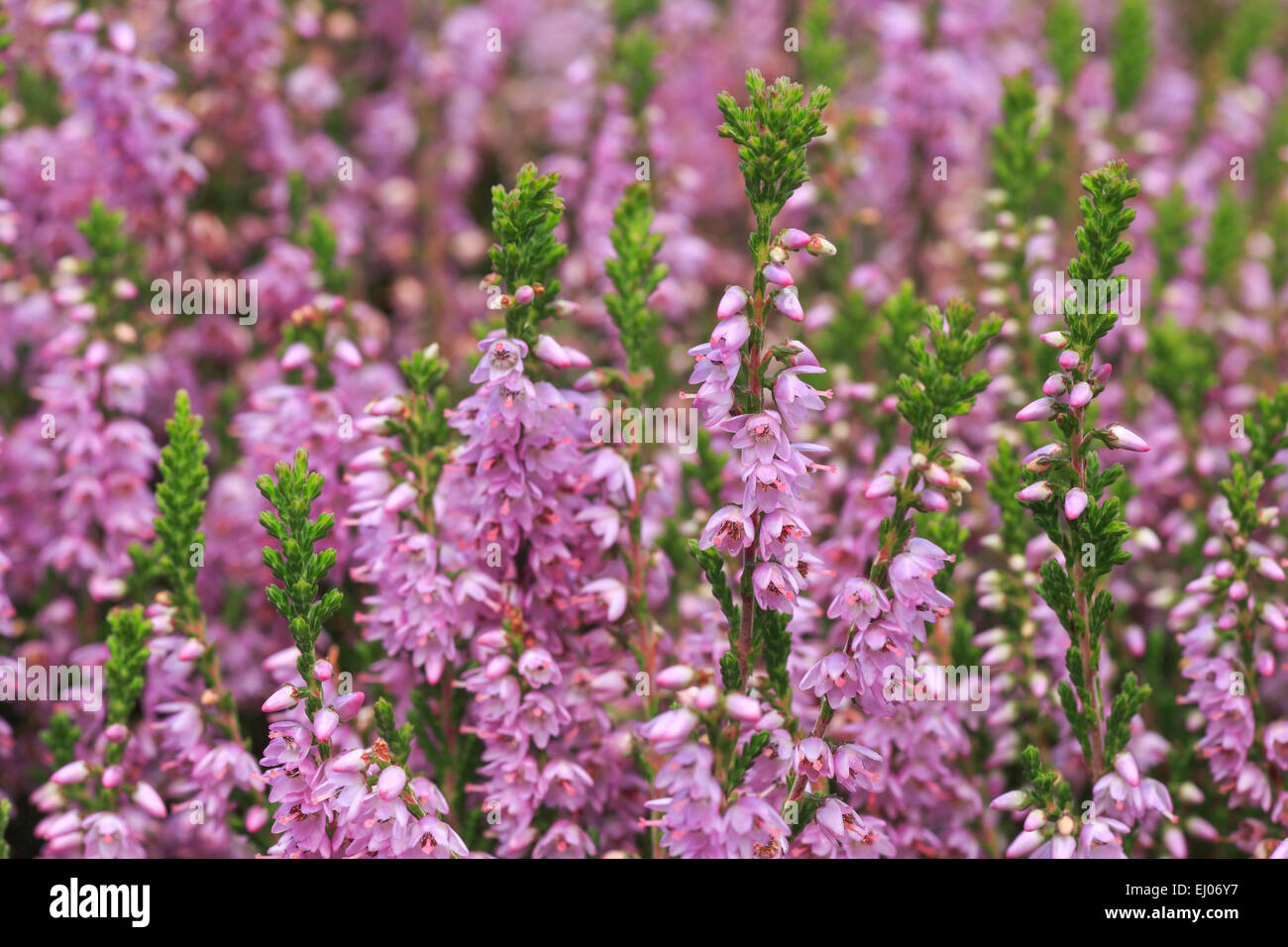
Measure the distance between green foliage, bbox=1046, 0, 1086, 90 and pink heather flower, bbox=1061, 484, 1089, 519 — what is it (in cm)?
255

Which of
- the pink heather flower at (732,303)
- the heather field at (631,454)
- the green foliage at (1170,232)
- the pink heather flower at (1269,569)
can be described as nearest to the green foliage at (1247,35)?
the heather field at (631,454)

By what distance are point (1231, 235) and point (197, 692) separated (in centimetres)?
366

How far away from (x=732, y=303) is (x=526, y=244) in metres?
0.54

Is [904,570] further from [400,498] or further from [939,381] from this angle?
[400,498]

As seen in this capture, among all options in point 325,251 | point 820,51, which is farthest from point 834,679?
point 820,51

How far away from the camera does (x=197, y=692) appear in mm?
2891

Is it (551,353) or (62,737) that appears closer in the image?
(551,353)

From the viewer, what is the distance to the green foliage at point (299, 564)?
6.95 feet

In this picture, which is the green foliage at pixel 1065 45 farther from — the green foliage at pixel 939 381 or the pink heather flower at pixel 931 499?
the pink heather flower at pixel 931 499

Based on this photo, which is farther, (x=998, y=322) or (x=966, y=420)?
(x=966, y=420)

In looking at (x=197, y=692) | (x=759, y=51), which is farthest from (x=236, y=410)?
(x=759, y=51)
